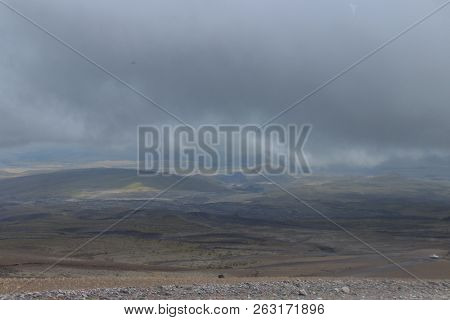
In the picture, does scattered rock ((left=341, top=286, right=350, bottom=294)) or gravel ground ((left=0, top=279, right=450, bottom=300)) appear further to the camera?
scattered rock ((left=341, top=286, right=350, bottom=294))

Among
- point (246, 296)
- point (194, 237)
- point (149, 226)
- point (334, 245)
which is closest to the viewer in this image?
point (246, 296)

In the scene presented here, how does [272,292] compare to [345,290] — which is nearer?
[272,292]

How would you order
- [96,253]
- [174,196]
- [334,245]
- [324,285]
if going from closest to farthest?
1. [324,285]
2. [96,253]
3. [334,245]
4. [174,196]

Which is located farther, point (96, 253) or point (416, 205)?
point (416, 205)

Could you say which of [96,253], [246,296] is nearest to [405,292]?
[246,296]

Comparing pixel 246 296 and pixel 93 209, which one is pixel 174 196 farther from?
pixel 246 296

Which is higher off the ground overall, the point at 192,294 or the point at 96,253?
the point at 192,294

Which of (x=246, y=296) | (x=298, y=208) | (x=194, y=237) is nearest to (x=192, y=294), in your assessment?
(x=246, y=296)

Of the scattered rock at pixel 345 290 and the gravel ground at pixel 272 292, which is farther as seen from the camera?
the scattered rock at pixel 345 290
